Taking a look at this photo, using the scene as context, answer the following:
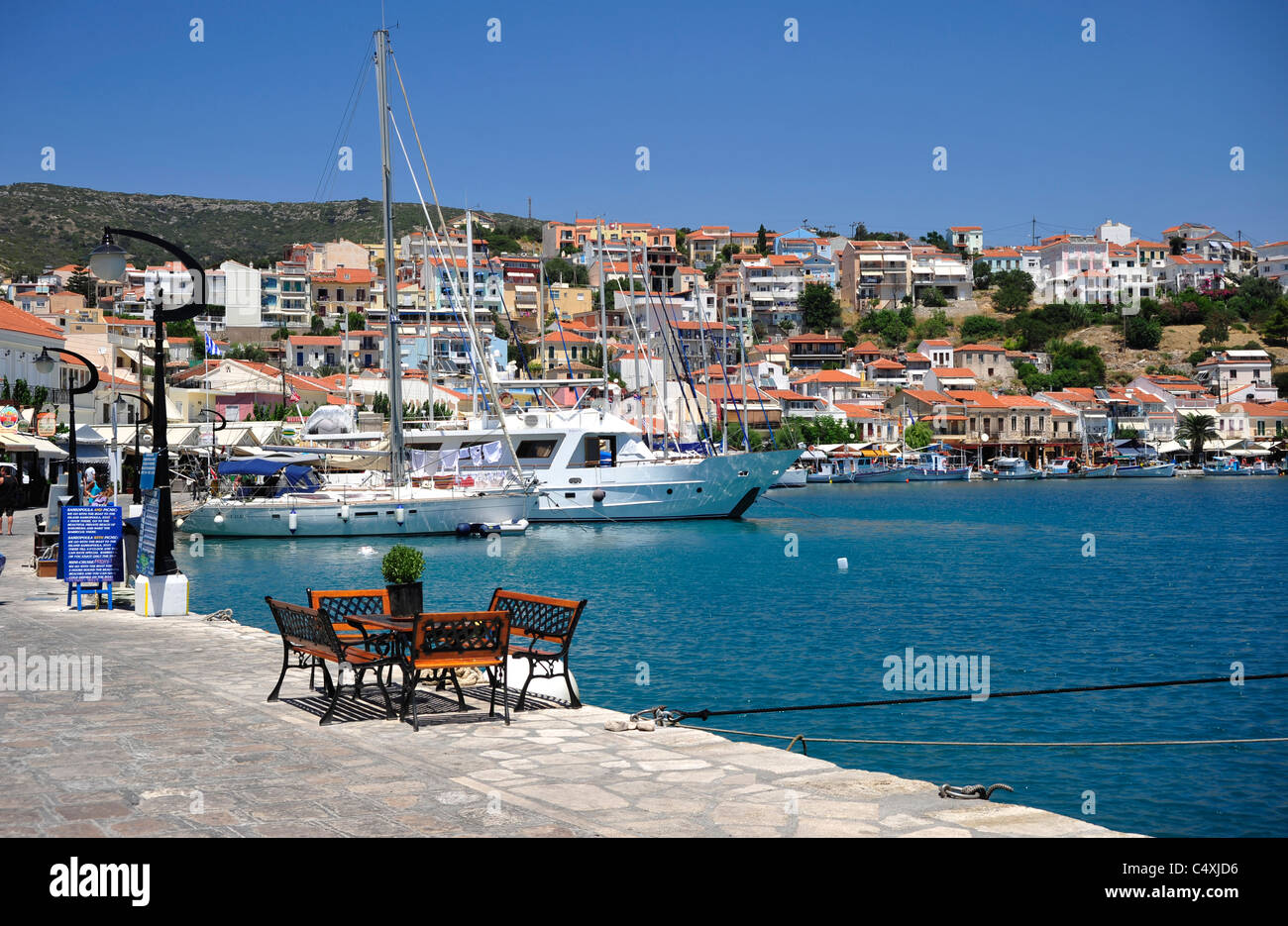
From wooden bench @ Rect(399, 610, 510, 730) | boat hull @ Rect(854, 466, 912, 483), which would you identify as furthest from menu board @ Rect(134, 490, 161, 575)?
boat hull @ Rect(854, 466, 912, 483)

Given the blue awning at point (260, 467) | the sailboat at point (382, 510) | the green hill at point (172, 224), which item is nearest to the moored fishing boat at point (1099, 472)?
the sailboat at point (382, 510)

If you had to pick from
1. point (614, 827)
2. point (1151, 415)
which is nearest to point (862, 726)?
point (614, 827)

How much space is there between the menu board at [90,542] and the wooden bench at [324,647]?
21.3ft

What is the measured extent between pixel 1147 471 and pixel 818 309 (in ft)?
145

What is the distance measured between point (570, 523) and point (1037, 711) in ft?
103

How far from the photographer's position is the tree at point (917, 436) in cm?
10644

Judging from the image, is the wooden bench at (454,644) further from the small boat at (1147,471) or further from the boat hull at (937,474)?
the small boat at (1147,471)

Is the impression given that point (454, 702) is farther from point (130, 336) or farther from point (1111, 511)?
point (130, 336)

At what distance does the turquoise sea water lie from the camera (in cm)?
995

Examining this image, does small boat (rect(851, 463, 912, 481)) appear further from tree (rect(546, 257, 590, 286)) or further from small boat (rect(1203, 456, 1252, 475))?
tree (rect(546, 257, 590, 286))

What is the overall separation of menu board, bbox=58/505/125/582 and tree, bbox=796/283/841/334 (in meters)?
127

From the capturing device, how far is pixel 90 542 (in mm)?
14258

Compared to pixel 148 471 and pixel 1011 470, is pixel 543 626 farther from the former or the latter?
pixel 1011 470

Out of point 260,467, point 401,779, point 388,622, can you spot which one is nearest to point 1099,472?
point 260,467
